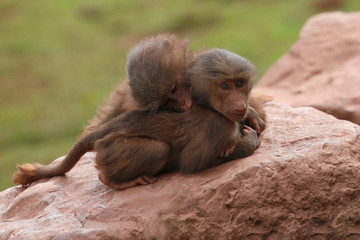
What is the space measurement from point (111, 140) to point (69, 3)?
34.2 feet

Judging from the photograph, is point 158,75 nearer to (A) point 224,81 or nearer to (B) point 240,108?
(A) point 224,81

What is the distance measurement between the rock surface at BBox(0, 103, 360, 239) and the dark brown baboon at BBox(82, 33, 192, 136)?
0.60 meters

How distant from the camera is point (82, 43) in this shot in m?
13.5

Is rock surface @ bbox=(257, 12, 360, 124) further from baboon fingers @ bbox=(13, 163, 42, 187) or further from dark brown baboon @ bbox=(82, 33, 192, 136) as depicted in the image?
baboon fingers @ bbox=(13, 163, 42, 187)

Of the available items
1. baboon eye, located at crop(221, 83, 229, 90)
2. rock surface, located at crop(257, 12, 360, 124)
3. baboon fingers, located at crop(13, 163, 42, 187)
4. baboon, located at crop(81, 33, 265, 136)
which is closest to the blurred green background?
rock surface, located at crop(257, 12, 360, 124)

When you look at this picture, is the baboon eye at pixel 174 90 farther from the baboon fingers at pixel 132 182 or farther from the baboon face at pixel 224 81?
the baboon fingers at pixel 132 182

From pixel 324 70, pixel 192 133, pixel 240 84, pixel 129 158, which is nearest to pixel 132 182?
pixel 129 158

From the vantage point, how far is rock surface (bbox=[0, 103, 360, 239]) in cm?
474

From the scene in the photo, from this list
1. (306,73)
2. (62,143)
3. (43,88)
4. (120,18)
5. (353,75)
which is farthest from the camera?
(120,18)

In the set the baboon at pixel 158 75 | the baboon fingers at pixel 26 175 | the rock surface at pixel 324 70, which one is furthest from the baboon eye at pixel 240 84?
the rock surface at pixel 324 70

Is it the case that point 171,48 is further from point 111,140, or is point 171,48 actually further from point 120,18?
point 120,18

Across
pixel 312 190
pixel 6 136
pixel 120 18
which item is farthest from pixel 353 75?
pixel 120 18

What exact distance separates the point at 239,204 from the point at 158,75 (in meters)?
1.18

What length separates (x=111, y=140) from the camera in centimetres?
502
